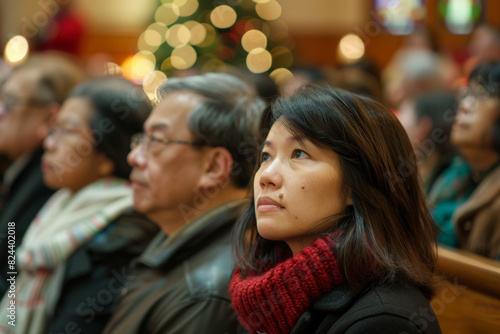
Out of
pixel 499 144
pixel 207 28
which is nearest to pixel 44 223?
pixel 499 144

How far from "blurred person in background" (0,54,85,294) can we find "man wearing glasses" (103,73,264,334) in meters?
1.17

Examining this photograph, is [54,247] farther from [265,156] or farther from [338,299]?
[338,299]

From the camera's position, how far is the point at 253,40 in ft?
20.4

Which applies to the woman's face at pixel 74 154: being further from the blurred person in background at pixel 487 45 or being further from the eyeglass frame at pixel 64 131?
the blurred person in background at pixel 487 45

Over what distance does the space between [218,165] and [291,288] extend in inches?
34.0

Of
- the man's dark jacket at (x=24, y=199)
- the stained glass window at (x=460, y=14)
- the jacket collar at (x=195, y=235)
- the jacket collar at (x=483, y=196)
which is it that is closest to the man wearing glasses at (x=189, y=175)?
the jacket collar at (x=195, y=235)

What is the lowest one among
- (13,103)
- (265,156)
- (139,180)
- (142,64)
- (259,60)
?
(142,64)

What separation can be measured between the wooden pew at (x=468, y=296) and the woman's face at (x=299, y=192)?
1.33 ft

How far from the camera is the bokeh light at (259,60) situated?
6.20 metres

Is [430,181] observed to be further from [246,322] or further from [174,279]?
[246,322]

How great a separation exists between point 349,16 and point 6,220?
24.2ft

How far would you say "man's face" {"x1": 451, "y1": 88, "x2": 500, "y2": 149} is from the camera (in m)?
2.42

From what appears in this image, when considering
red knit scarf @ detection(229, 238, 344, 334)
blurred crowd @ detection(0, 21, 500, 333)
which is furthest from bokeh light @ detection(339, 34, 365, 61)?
red knit scarf @ detection(229, 238, 344, 334)

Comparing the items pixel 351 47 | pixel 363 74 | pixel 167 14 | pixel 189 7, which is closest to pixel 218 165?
pixel 363 74
